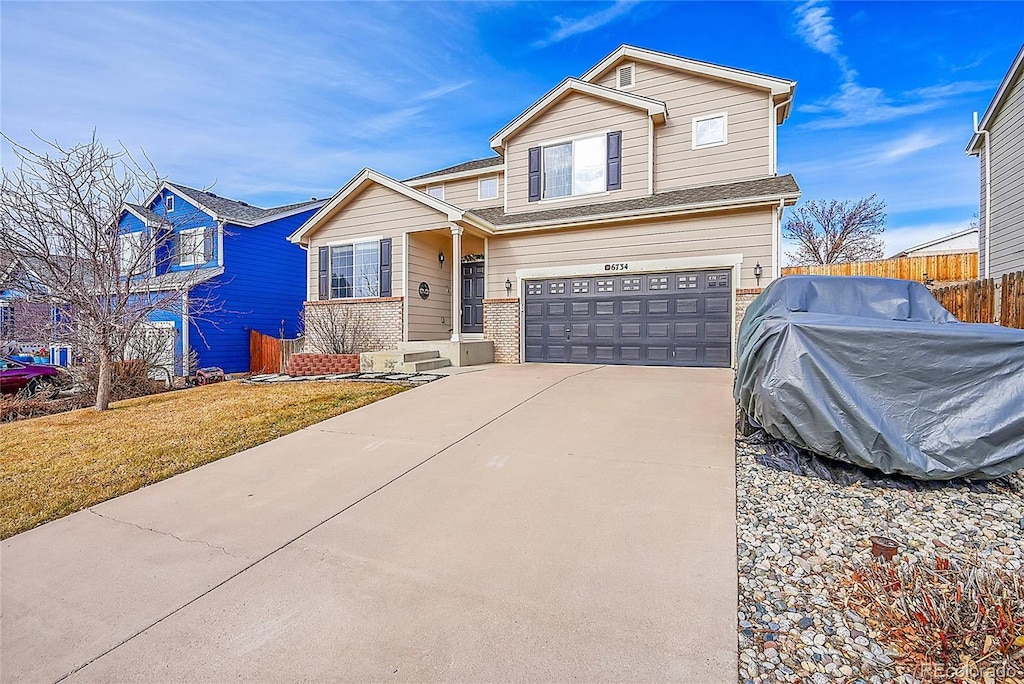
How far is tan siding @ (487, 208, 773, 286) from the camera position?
956 centimetres

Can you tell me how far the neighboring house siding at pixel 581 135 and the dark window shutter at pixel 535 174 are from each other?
13 centimetres

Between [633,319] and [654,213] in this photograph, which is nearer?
[654,213]

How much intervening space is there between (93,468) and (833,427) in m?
6.52

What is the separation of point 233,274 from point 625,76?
546 inches

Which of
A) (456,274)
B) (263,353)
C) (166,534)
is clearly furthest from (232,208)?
(166,534)

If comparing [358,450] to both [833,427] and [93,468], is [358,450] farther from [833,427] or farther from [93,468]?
[833,427]

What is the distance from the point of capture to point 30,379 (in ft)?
39.7

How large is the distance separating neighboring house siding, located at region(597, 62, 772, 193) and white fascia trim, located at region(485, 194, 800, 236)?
1761 mm

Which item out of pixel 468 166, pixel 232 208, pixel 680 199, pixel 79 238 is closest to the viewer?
pixel 79 238

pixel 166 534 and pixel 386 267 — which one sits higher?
pixel 386 267

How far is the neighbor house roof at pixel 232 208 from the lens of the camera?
15367mm

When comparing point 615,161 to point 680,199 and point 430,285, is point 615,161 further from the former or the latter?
point 430,285

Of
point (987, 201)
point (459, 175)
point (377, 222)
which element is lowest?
point (377, 222)

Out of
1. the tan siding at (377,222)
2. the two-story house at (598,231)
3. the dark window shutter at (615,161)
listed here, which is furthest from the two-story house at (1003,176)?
the tan siding at (377,222)
